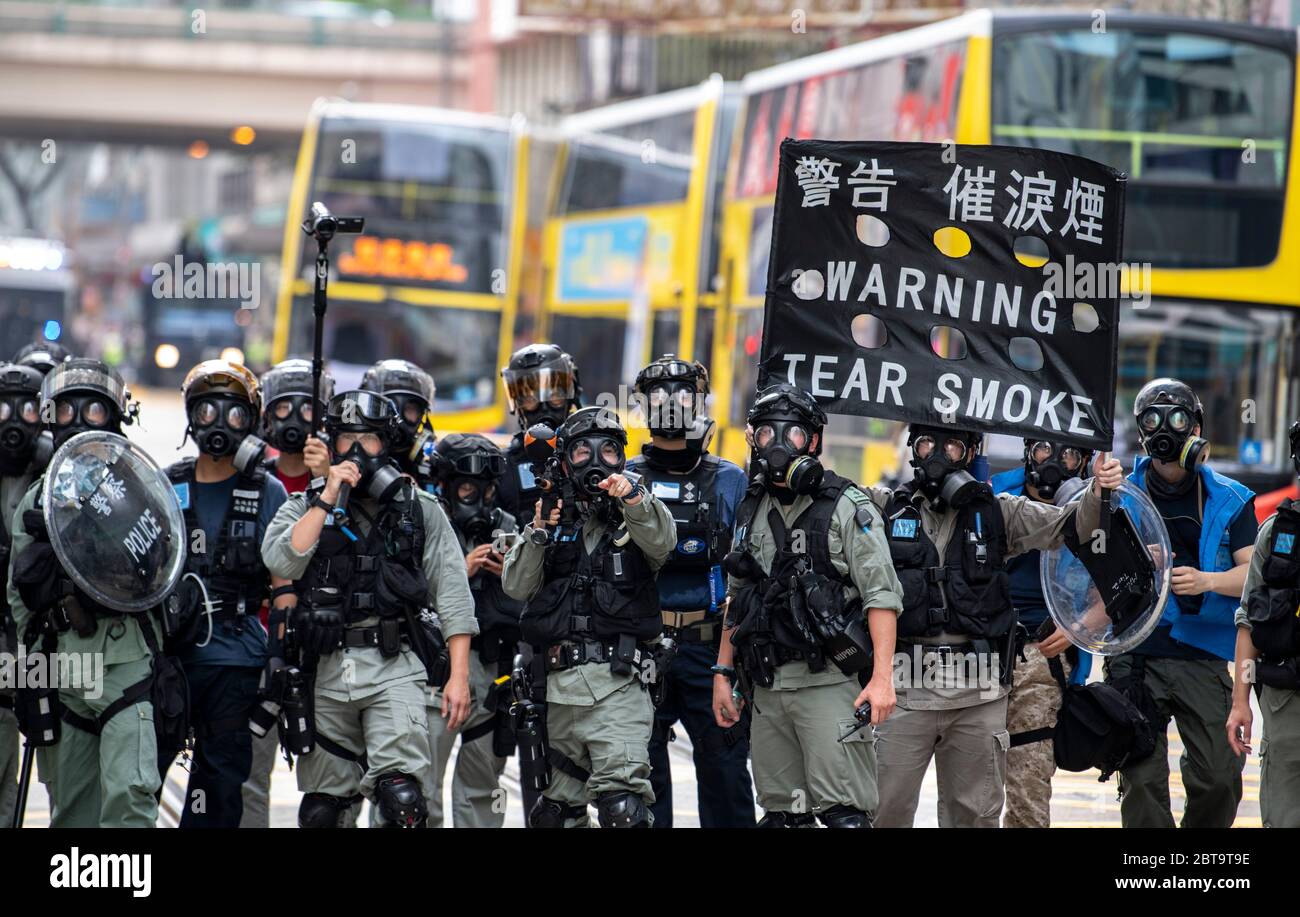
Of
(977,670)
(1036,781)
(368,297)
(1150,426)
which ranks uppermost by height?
(368,297)

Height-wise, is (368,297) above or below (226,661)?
above

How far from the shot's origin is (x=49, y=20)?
35.2 metres

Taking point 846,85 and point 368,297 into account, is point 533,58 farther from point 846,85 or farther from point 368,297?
point 846,85

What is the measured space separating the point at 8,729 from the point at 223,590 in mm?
945

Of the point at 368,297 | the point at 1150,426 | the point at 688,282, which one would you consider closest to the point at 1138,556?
the point at 1150,426

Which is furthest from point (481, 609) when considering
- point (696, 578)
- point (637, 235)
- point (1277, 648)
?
point (637, 235)

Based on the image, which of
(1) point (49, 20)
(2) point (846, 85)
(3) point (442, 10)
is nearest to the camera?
(2) point (846, 85)

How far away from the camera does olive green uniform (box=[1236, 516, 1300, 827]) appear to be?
246 inches

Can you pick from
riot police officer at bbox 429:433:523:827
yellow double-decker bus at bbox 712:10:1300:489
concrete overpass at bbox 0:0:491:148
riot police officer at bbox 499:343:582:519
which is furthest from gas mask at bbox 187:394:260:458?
concrete overpass at bbox 0:0:491:148

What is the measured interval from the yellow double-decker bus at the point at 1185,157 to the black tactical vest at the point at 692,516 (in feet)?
20.8

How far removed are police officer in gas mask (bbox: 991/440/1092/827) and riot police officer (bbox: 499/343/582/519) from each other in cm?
186

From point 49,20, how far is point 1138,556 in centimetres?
3229

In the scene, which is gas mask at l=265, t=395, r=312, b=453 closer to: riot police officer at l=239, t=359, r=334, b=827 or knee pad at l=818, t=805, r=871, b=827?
riot police officer at l=239, t=359, r=334, b=827

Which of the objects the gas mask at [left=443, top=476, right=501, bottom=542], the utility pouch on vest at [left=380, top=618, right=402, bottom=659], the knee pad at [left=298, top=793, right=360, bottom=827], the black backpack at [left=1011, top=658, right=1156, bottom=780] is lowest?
the knee pad at [left=298, top=793, right=360, bottom=827]
